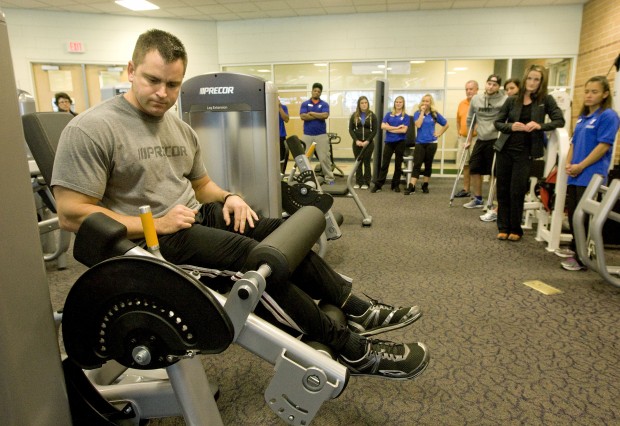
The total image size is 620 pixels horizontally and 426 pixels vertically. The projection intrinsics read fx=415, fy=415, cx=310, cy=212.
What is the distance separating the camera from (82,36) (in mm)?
7391

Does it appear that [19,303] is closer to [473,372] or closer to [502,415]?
[502,415]

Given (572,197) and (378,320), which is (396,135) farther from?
(378,320)

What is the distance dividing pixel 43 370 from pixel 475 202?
5131mm

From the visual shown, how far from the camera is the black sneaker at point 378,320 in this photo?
5.17ft

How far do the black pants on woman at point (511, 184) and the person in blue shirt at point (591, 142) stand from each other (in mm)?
357

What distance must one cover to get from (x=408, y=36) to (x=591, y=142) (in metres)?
5.36

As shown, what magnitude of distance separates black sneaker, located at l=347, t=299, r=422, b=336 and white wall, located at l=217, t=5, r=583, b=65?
7092 millimetres

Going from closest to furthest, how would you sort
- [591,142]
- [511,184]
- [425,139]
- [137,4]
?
[591,142], [511,184], [425,139], [137,4]

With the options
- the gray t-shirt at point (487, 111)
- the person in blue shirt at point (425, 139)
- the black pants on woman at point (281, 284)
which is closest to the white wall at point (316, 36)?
the person in blue shirt at point (425, 139)

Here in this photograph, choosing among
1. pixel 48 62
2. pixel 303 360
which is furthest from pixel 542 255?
pixel 48 62

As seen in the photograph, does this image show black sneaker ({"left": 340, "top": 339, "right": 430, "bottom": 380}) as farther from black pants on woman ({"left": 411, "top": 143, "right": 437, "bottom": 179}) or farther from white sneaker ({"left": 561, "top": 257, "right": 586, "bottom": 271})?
black pants on woman ({"left": 411, "top": 143, "right": 437, "bottom": 179})

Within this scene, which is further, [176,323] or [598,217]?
[598,217]

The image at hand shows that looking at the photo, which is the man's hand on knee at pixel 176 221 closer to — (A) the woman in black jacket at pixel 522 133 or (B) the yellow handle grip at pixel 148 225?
(B) the yellow handle grip at pixel 148 225

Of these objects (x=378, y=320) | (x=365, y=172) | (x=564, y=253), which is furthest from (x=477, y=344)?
(x=365, y=172)
